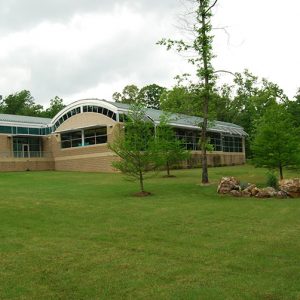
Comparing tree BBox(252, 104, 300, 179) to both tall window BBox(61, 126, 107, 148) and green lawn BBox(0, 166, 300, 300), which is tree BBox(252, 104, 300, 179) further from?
tall window BBox(61, 126, 107, 148)

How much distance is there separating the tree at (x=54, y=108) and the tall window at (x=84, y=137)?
2653 centimetres

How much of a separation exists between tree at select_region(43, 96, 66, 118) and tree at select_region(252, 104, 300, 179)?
173ft

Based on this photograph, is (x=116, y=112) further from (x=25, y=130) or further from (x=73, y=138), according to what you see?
(x=25, y=130)

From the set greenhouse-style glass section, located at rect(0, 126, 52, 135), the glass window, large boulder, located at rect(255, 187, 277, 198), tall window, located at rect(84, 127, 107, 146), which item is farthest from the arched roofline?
large boulder, located at rect(255, 187, 277, 198)

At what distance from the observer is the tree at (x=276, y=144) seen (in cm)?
2575

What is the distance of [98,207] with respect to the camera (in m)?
17.0

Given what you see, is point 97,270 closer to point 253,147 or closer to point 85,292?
point 85,292

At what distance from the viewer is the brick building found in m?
43.4

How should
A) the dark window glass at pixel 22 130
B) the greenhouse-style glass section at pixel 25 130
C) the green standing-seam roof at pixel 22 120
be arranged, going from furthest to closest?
1. the dark window glass at pixel 22 130
2. the green standing-seam roof at pixel 22 120
3. the greenhouse-style glass section at pixel 25 130

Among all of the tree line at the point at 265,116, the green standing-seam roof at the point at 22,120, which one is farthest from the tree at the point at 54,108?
the tree line at the point at 265,116

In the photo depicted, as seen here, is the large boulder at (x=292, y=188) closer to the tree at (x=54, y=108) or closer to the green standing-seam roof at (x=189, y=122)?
the green standing-seam roof at (x=189, y=122)

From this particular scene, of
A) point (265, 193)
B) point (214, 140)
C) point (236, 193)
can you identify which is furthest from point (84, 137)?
point (265, 193)

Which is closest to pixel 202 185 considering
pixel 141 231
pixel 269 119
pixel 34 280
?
pixel 269 119

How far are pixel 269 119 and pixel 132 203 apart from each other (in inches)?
474
